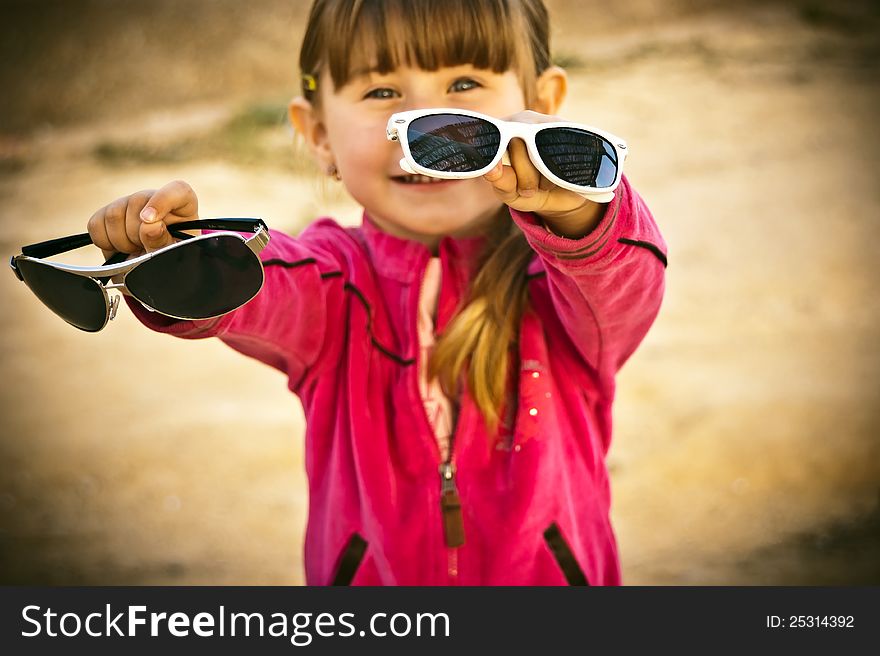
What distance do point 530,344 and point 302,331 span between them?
35 centimetres

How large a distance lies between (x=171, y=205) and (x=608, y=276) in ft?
1.77

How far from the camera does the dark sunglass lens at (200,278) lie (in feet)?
3.63

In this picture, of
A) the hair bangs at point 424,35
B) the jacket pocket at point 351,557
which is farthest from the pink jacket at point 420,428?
the hair bangs at point 424,35

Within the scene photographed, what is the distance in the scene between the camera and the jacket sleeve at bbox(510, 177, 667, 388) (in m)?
1.17

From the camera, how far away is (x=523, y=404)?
146cm

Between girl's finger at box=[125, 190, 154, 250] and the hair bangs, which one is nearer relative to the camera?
girl's finger at box=[125, 190, 154, 250]

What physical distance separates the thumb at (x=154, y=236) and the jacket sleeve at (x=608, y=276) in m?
0.42

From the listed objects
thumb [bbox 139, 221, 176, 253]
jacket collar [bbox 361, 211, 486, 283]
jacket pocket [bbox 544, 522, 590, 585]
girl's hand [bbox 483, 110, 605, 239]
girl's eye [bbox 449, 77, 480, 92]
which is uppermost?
girl's eye [bbox 449, 77, 480, 92]

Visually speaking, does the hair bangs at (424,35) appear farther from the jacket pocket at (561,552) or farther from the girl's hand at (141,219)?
the jacket pocket at (561,552)

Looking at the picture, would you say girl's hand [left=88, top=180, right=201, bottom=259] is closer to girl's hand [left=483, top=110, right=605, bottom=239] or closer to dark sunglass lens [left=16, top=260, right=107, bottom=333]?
dark sunglass lens [left=16, top=260, right=107, bottom=333]

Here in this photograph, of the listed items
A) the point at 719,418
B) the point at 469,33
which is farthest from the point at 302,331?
the point at 719,418

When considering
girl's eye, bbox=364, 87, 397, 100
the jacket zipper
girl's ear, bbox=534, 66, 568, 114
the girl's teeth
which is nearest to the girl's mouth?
the girl's teeth

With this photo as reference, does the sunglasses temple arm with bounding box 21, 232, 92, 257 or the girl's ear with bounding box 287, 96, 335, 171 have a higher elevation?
the girl's ear with bounding box 287, 96, 335, 171

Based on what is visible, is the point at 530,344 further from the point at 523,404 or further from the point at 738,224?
the point at 738,224
